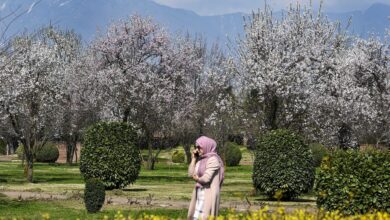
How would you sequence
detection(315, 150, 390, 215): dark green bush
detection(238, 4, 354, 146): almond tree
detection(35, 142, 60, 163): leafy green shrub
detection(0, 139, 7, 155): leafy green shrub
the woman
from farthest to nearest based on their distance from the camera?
detection(0, 139, 7, 155): leafy green shrub
detection(35, 142, 60, 163): leafy green shrub
detection(238, 4, 354, 146): almond tree
detection(315, 150, 390, 215): dark green bush
the woman

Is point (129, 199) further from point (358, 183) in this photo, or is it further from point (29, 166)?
point (29, 166)

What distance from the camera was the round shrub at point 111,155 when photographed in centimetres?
2742

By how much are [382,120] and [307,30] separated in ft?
20.8

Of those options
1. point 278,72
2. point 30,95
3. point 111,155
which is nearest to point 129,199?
point 111,155

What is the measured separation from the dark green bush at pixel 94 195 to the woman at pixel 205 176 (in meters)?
6.98

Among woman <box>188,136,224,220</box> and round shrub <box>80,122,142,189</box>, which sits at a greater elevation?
woman <box>188,136,224,220</box>

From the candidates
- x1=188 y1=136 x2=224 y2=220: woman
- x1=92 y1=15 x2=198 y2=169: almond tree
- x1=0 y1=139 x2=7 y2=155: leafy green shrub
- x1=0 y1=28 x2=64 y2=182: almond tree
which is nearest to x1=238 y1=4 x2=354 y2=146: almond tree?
x1=92 y1=15 x2=198 y2=169: almond tree

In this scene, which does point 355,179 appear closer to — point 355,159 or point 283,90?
point 355,159

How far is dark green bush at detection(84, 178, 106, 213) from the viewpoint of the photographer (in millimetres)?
17906

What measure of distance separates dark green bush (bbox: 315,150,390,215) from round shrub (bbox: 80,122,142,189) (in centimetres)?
1167

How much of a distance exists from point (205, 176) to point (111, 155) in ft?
55.3

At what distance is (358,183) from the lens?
56.1ft

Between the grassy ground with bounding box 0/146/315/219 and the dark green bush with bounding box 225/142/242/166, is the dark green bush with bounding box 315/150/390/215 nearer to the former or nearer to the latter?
the grassy ground with bounding box 0/146/315/219

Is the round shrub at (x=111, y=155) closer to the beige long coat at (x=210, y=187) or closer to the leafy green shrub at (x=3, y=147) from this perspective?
the beige long coat at (x=210, y=187)
